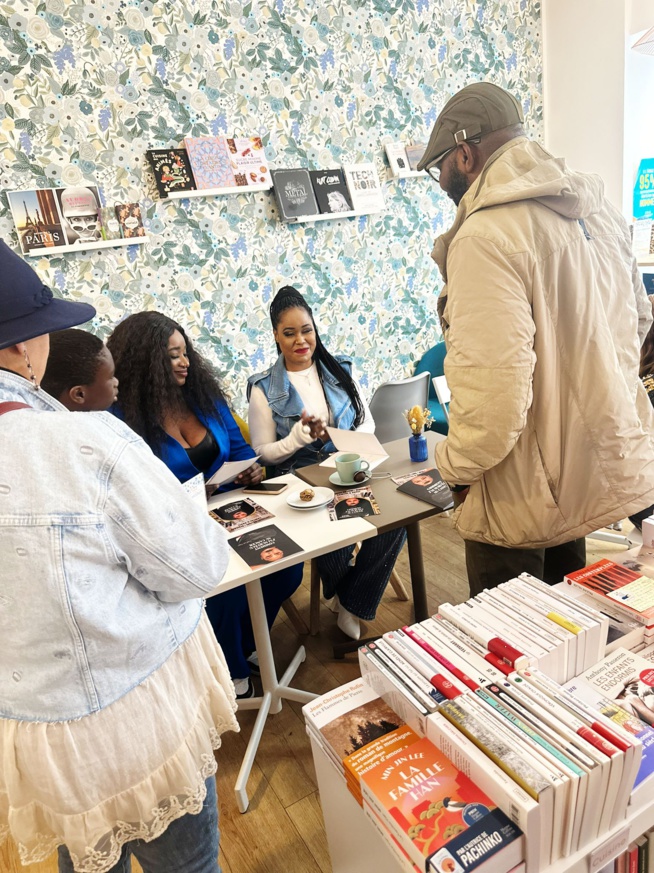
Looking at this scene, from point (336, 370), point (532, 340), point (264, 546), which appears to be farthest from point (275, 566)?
point (336, 370)

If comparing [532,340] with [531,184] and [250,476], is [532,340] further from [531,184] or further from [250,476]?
[250,476]

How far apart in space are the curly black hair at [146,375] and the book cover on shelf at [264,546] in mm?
659

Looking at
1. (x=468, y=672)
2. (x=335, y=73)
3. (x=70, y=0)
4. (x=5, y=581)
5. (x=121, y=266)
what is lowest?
(x=468, y=672)

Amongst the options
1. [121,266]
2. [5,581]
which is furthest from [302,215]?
[5,581]

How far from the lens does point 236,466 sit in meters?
1.99

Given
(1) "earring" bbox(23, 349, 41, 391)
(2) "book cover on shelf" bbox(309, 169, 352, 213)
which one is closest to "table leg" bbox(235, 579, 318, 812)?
(1) "earring" bbox(23, 349, 41, 391)

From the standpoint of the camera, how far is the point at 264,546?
1.66m

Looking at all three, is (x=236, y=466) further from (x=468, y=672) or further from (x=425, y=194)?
(x=425, y=194)

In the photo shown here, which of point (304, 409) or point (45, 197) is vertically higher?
point (45, 197)

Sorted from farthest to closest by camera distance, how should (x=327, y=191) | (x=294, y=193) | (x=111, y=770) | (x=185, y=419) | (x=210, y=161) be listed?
(x=327, y=191), (x=294, y=193), (x=210, y=161), (x=185, y=419), (x=111, y=770)

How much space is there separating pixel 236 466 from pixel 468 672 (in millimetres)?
1203

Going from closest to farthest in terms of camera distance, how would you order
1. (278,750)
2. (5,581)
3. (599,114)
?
(5,581) → (278,750) → (599,114)

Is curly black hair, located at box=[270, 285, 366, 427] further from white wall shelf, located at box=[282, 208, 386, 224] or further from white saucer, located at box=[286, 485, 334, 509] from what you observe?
white wall shelf, located at box=[282, 208, 386, 224]

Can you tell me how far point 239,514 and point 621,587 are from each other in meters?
1.15
